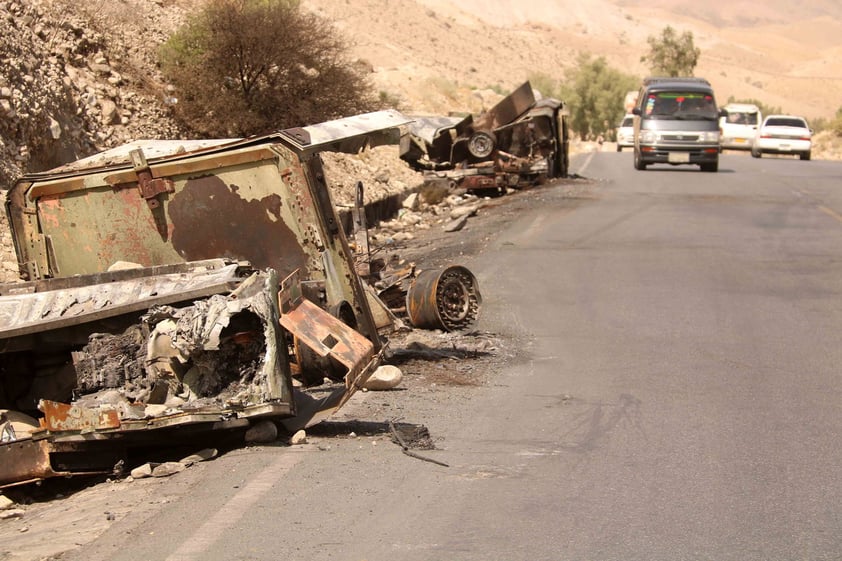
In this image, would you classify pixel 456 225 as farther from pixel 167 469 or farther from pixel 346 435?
pixel 167 469

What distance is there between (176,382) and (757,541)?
3.37m

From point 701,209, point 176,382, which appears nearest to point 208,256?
point 176,382

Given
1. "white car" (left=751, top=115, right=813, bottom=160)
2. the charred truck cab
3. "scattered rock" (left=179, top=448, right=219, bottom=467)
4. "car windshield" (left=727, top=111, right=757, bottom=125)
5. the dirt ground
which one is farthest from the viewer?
"car windshield" (left=727, top=111, right=757, bottom=125)

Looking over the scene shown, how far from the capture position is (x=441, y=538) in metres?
4.89

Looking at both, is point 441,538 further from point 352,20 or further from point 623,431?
point 352,20

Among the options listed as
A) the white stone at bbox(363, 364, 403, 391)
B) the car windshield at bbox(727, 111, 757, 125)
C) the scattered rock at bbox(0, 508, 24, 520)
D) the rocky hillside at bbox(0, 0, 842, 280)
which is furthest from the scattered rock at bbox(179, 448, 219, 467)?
the car windshield at bbox(727, 111, 757, 125)

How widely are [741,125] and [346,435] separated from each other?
40311mm

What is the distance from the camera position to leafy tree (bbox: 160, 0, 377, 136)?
71.0 ft

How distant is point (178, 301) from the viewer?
652cm

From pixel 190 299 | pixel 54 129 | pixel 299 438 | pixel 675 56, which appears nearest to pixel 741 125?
pixel 675 56

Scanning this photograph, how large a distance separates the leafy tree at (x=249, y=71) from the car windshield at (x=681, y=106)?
9.60 m

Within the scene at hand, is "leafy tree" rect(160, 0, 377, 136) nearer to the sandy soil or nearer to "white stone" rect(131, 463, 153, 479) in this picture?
the sandy soil

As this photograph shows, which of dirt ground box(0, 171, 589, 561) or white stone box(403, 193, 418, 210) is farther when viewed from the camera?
white stone box(403, 193, 418, 210)

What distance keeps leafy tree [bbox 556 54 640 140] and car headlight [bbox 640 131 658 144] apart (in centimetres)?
3987
